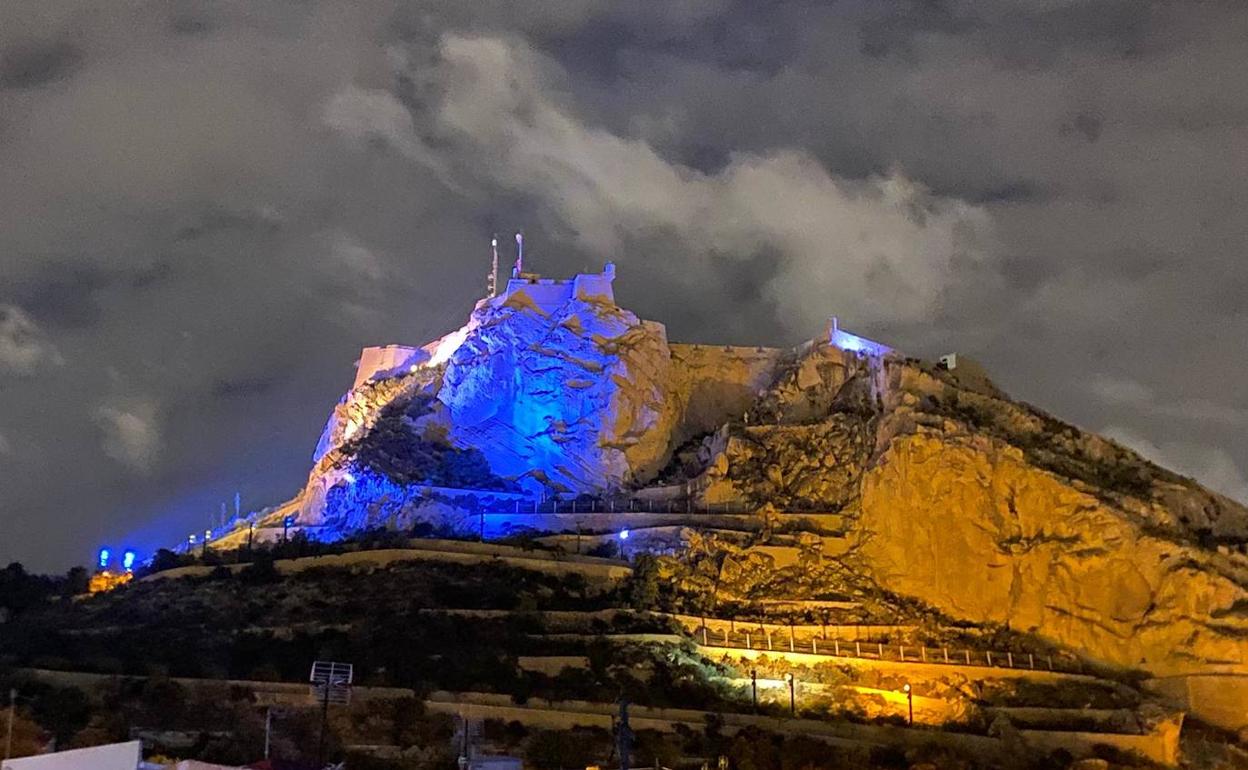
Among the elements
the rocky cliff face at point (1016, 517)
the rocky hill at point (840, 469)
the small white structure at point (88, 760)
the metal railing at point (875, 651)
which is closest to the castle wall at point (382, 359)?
the rocky hill at point (840, 469)

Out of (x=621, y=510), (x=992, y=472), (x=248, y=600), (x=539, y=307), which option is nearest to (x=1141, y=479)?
(x=992, y=472)

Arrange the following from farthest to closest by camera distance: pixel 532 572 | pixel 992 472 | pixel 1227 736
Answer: pixel 992 472 < pixel 532 572 < pixel 1227 736

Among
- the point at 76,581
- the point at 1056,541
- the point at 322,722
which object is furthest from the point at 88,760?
the point at 1056,541

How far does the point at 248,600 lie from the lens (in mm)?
38594

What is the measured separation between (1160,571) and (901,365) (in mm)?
14990

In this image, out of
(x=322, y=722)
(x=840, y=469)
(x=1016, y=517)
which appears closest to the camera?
(x=322, y=722)

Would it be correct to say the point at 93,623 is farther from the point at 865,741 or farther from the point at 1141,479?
the point at 1141,479

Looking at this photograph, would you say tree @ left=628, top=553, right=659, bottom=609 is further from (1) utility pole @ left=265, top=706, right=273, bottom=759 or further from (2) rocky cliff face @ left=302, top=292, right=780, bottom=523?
(1) utility pole @ left=265, top=706, right=273, bottom=759

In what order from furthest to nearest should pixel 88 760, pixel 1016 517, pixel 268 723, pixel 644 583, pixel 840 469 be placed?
pixel 840 469, pixel 1016 517, pixel 644 583, pixel 268 723, pixel 88 760

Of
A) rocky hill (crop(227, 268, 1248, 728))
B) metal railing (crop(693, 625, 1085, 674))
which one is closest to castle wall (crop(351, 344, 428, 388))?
rocky hill (crop(227, 268, 1248, 728))

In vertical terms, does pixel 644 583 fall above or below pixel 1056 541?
below

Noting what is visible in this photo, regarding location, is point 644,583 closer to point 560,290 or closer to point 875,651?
point 875,651

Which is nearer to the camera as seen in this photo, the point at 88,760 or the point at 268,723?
the point at 88,760

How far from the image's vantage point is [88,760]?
1945cm
